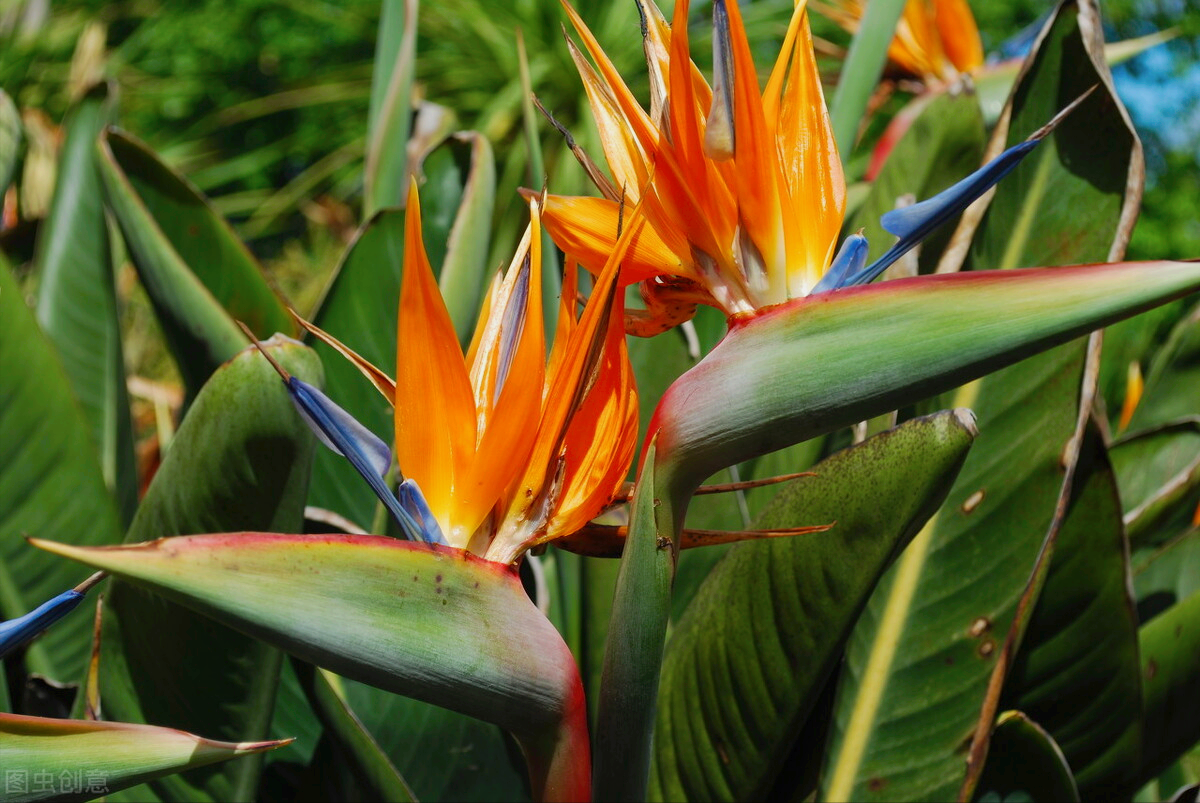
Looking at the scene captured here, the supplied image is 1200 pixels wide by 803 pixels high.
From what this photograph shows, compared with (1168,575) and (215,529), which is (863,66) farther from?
(215,529)

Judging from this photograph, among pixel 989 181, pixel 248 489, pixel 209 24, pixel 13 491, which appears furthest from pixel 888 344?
pixel 209 24

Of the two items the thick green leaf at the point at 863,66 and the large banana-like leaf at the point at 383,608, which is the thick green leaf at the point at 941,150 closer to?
the thick green leaf at the point at 863,66

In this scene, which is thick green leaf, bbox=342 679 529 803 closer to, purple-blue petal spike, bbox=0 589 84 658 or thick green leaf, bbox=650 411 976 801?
thick green leaf, bbox=650 411 976 801

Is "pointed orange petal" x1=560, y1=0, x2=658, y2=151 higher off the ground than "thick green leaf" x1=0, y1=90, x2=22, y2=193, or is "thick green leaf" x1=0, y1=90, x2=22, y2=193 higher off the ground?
"thick green leaf" x1=0, y1=90, x2=22, y2=193

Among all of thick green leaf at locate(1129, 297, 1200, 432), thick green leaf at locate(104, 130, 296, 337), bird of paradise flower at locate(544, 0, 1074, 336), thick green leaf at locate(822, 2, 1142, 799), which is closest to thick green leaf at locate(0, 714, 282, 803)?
bird of paradise flower at locate(544, 0, 1074, 336)

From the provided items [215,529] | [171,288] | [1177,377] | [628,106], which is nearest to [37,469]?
[171,288]
